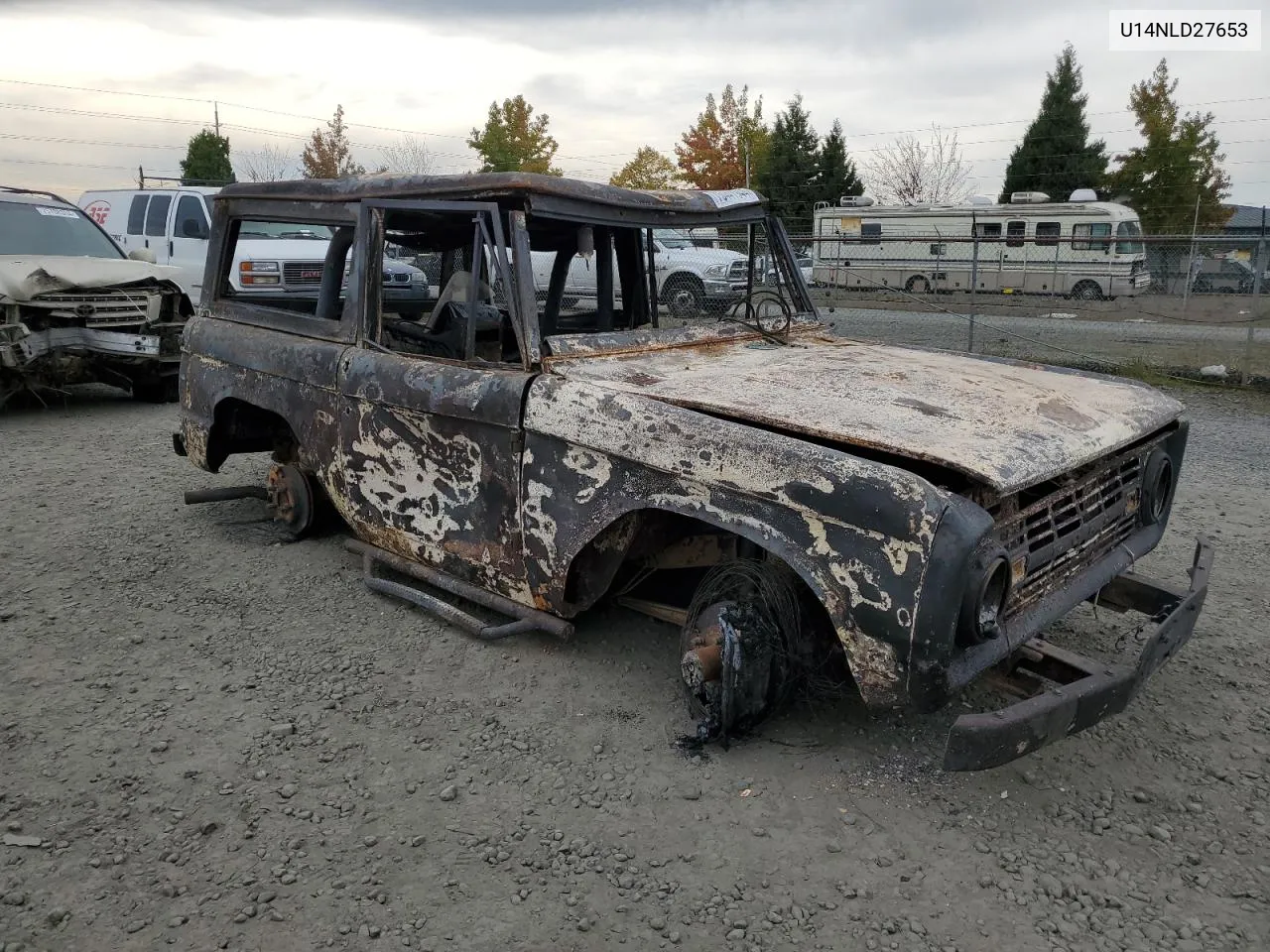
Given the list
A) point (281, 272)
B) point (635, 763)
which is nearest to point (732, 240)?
point (635, 763)

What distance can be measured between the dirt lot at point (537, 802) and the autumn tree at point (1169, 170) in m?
29.3

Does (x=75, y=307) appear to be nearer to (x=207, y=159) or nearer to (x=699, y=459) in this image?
(x=699, y=459)

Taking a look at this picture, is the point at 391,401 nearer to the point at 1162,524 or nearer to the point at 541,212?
the point at 541,212

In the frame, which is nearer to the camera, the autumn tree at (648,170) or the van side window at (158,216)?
the van side window at (158,216)

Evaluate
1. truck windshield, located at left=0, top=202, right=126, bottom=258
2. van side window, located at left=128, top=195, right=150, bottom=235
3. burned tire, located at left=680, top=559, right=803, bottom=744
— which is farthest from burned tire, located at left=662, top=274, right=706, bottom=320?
van side window, located at left=128, top=195, right=150, bottom=235

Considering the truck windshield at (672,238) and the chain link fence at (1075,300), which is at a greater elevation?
the truck windshield at (672,238)

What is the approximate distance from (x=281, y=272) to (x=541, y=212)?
660 cm

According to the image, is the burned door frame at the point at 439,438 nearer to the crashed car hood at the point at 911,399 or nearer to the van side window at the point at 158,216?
the crashed car hood at the point at 911,399

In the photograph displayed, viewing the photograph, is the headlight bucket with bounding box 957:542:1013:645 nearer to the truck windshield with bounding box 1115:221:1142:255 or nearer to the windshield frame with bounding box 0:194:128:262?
the windshield frame with bounding box 0:194:128:262

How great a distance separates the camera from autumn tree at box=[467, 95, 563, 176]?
31.7 metres

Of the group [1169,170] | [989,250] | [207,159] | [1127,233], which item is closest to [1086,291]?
[989,250]

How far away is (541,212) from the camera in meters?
3.69

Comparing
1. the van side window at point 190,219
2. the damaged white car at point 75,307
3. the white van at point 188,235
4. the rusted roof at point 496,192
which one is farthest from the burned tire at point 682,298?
the van side window at point 190,219

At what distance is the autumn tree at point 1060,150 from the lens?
32.2 metres
